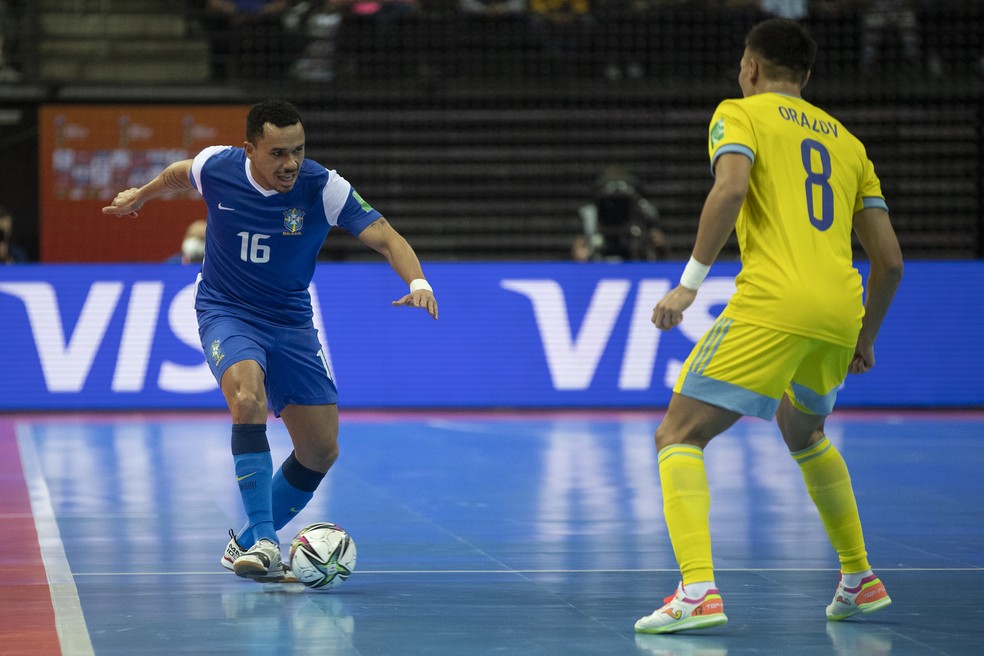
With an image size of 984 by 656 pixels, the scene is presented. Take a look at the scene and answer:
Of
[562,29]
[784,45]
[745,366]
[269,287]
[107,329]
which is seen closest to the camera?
[745,366]

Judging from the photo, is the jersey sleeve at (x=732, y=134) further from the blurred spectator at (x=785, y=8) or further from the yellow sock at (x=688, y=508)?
the blurred spectator at (x=785, y=8)

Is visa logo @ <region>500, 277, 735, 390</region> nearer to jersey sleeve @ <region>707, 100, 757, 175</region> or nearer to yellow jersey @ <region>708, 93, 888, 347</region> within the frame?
yellow jersey @ <region>708, 93, 888, 347</region>

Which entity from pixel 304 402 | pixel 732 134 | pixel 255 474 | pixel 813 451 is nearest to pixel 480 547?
pixel 304 402

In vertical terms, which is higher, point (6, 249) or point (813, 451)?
point (813, 451)

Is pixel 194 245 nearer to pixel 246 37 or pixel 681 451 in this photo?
pixel 246 37

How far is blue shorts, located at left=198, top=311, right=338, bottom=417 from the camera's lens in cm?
623

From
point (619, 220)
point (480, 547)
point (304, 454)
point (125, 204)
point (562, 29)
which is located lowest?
point (619, 220)

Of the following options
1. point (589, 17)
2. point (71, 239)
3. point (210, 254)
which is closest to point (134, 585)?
point (210, 254)

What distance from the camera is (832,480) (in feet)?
17.9

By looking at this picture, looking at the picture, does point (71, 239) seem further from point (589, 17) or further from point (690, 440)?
point (690, 440)

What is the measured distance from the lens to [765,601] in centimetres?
577

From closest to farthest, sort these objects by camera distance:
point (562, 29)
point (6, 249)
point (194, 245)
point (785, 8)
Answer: point (194, 245) → point (6, 249) → point (785, 8) → point (562, 29)

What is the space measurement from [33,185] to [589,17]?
280 inches

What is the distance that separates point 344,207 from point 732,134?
1936 mm
